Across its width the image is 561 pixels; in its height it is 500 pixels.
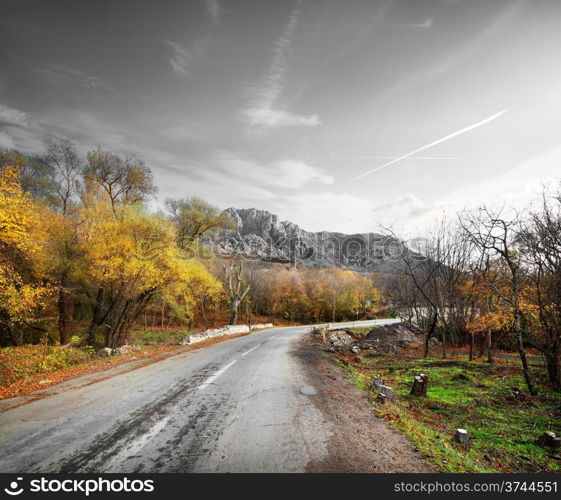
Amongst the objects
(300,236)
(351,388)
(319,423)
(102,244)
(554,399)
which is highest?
(300,236)

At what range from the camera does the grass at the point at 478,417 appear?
14.6 ft

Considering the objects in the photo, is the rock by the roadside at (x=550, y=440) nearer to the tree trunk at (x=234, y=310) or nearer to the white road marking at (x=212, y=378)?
the white road marking at (x=212, y=378)

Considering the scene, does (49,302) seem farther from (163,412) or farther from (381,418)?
(381,418)

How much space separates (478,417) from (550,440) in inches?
64.4

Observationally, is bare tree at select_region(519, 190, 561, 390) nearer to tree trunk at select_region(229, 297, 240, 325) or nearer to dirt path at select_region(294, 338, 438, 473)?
dirt path at select_region(294, 338, 438, 473)

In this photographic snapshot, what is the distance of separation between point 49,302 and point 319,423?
19320 millimetres

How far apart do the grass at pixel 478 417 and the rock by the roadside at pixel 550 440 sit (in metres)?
0.12

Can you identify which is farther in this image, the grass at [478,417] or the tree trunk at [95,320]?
the tree trunk at [95,320]

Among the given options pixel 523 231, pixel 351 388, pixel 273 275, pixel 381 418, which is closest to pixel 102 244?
pixel 351 388

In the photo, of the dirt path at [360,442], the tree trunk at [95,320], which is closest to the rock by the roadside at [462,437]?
the dirt path at [360,442]

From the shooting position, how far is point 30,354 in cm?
1234

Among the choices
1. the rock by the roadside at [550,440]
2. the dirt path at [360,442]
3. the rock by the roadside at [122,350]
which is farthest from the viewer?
the rock by the roadside at [122,350]

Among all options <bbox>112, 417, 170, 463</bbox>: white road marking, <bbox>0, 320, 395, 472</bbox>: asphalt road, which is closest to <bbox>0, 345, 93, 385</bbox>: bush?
<bbox>0, 320, 395, 472</bbox>: asphalt road

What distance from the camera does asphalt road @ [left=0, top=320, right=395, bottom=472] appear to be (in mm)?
3279
